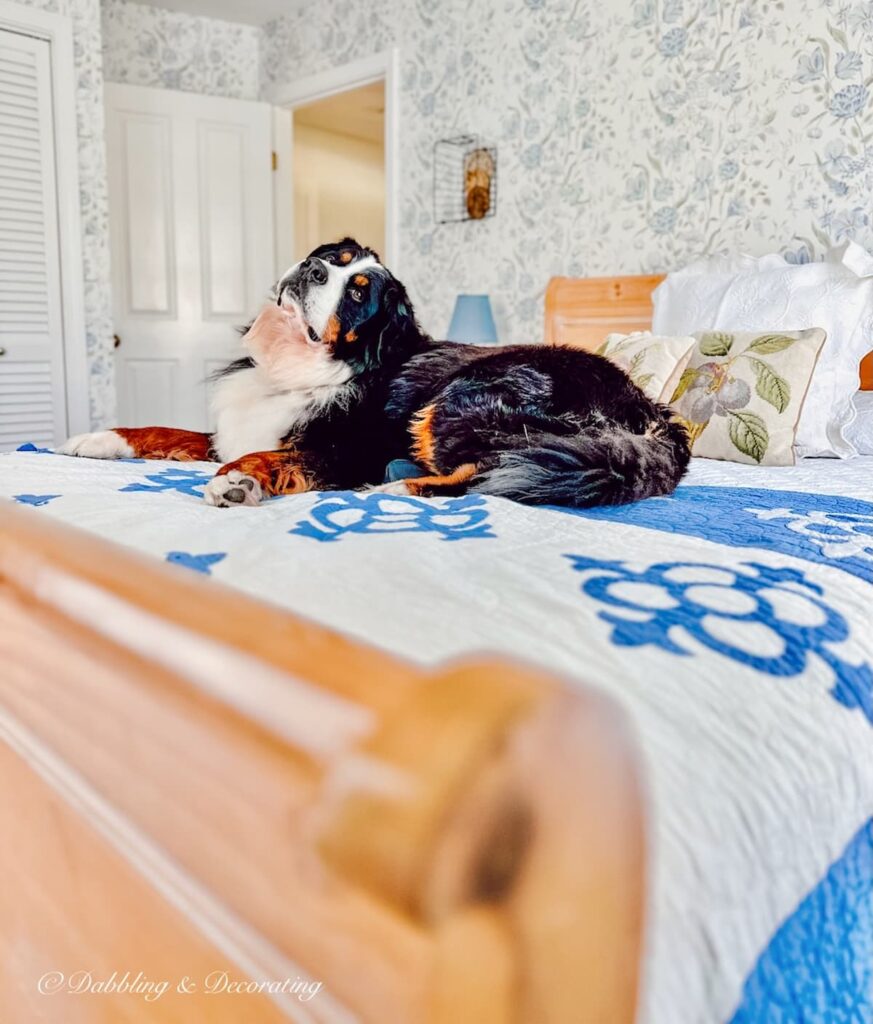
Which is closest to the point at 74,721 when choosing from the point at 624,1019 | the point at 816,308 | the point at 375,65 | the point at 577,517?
the point at 624,1019

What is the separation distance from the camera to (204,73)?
445 cm

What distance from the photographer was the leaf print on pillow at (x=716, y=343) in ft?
6.35

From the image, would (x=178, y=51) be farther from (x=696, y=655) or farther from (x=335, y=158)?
(x=696, y=655)

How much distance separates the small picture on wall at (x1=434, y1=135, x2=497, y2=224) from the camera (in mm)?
3510

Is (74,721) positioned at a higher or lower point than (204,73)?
lower

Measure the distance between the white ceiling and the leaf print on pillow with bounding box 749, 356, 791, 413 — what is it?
357cm

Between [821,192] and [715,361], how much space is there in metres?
1.01

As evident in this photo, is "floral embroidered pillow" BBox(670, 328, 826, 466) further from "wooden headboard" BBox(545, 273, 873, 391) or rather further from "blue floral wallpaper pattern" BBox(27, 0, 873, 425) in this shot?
"wooden headboard" BBox(545, 273, 873, 391)

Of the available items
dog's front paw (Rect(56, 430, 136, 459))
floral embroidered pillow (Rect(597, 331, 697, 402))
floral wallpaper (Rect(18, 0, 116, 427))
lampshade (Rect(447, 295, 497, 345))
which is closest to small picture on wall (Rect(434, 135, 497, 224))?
lampshade (Rect(447, 295, 497, 345))

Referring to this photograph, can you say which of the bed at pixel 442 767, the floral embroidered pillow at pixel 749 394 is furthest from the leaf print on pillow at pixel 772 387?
the bed at pixel 442 767

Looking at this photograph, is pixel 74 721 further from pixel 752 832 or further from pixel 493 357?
pixel 493 357

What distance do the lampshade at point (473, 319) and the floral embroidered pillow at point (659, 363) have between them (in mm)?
1399

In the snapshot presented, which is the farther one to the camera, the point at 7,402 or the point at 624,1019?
the point at 7,402

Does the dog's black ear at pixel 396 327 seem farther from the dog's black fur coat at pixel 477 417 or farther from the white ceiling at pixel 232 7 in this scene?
the white ceiling at pixel 232 7
